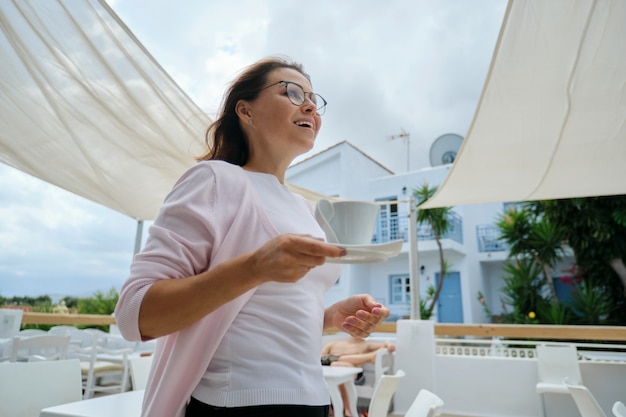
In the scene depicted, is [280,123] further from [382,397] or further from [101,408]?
[382,397]

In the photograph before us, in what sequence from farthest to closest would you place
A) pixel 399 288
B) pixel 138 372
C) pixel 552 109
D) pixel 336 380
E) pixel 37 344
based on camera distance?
pixel 399 288, pixel 37 344, pixel 336 380, pixel 552 109, pixel 138 372

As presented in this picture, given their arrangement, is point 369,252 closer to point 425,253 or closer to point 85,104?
point 85,104

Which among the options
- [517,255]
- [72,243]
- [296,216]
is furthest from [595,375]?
[72,243]

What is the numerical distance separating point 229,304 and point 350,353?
4.78m

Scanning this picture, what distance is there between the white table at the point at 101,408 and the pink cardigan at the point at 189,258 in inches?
39.5

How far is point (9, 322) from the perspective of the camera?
4.48m

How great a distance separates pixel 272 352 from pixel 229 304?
0.36 feet

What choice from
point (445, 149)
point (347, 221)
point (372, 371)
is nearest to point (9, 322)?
point (372, 371)

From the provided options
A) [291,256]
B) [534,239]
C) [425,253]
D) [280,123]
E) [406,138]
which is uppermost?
[406,138]

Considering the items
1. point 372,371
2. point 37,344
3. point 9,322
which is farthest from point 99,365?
point 372,371

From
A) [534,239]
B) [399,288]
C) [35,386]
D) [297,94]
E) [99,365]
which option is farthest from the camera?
[399,288]

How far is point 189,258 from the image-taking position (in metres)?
0.68

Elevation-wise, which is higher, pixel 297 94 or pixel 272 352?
pixel 297 94

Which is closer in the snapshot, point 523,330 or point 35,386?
point 35,386
